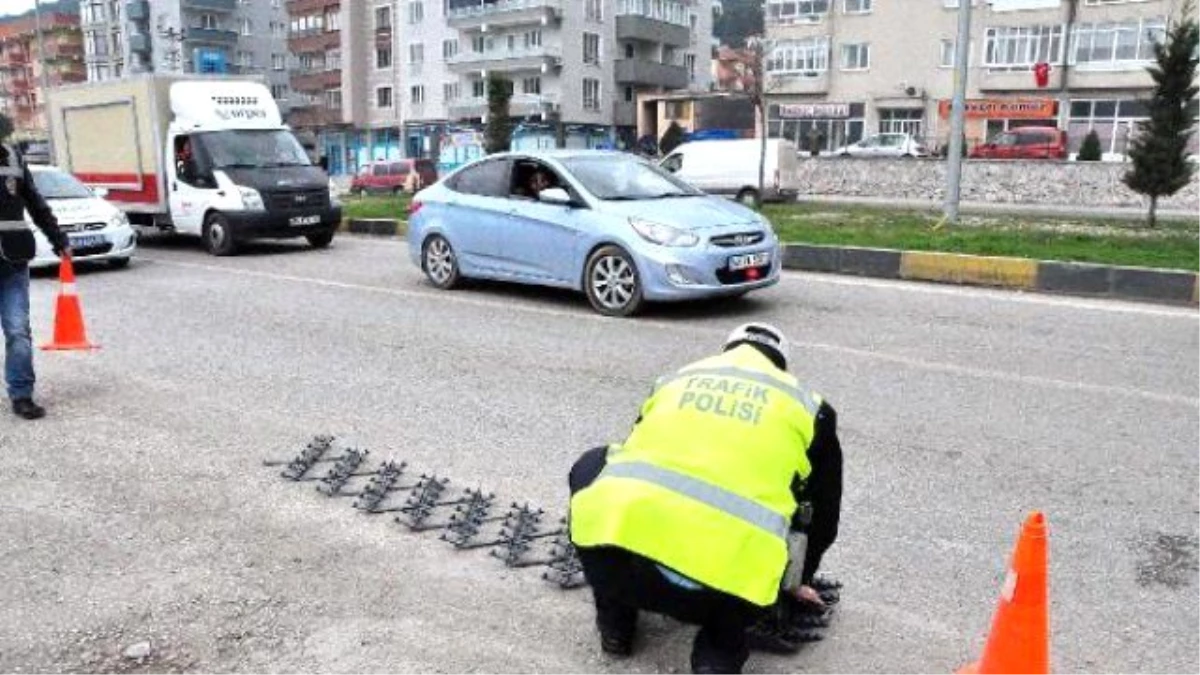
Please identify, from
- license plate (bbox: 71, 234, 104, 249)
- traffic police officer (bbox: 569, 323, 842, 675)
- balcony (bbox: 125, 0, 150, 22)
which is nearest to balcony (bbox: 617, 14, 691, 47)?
balcony (bbox: 125, 0, 150, 22)

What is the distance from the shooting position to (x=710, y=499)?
2725mm

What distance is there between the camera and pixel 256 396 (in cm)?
674

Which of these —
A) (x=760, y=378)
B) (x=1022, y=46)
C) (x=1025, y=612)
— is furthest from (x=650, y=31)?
(x=1025, y=612)

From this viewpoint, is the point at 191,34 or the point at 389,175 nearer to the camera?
the point at 389,175

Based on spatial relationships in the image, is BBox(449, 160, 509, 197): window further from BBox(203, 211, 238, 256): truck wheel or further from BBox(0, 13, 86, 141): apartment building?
BBox(0, 13, 86, 141): apartment building

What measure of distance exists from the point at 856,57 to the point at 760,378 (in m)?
56.9

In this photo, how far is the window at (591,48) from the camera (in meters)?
67.6

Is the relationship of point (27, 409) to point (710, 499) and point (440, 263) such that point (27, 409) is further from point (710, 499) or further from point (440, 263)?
point (440, 263)

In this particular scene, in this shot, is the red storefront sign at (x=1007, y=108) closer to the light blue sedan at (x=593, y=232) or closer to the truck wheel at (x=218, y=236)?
the truck wheel at (x=218, y=236)

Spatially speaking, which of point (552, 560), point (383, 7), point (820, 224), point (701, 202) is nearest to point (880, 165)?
point (820, 224)

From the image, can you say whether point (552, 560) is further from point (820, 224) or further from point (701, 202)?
point (820, 224)

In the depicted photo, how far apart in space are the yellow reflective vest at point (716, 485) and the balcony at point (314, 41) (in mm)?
82364

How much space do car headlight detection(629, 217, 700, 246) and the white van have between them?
18.3 m

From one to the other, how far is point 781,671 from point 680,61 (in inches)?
3021
